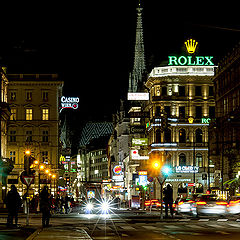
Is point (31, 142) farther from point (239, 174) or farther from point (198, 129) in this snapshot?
point (239, 174)

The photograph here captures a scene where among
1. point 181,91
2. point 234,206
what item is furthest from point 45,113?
point 234,206

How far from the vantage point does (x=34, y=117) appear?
10888cm

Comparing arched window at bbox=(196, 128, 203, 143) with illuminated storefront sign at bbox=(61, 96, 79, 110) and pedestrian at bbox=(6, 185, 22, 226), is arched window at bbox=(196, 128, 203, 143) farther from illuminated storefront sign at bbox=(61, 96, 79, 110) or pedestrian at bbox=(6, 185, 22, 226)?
pedestrian at bbox=(6, 185, 22, 226)

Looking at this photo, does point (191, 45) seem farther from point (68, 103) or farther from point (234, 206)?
point (234, 206)

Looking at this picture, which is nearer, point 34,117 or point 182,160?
point 182,160

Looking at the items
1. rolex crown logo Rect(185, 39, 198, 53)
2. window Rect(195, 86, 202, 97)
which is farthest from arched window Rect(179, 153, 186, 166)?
rolex crown logo Rect(185, 39, 198, 53)

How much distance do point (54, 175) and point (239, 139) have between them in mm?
46067

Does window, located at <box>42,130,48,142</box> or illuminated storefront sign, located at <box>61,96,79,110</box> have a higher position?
illuminated storefront sign, located at <box>61,96,79,110</box>

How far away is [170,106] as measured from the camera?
104000 millimetres

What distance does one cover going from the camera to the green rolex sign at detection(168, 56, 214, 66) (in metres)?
103

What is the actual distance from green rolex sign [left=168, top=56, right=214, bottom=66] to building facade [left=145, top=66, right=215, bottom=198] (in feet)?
2.13

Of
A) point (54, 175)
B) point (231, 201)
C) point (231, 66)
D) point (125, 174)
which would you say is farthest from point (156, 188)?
point (231, 201)

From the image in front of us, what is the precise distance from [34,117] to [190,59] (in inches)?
1104

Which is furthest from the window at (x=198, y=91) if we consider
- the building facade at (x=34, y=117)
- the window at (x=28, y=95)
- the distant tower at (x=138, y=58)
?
the distant tower at (x=138, y=58)
